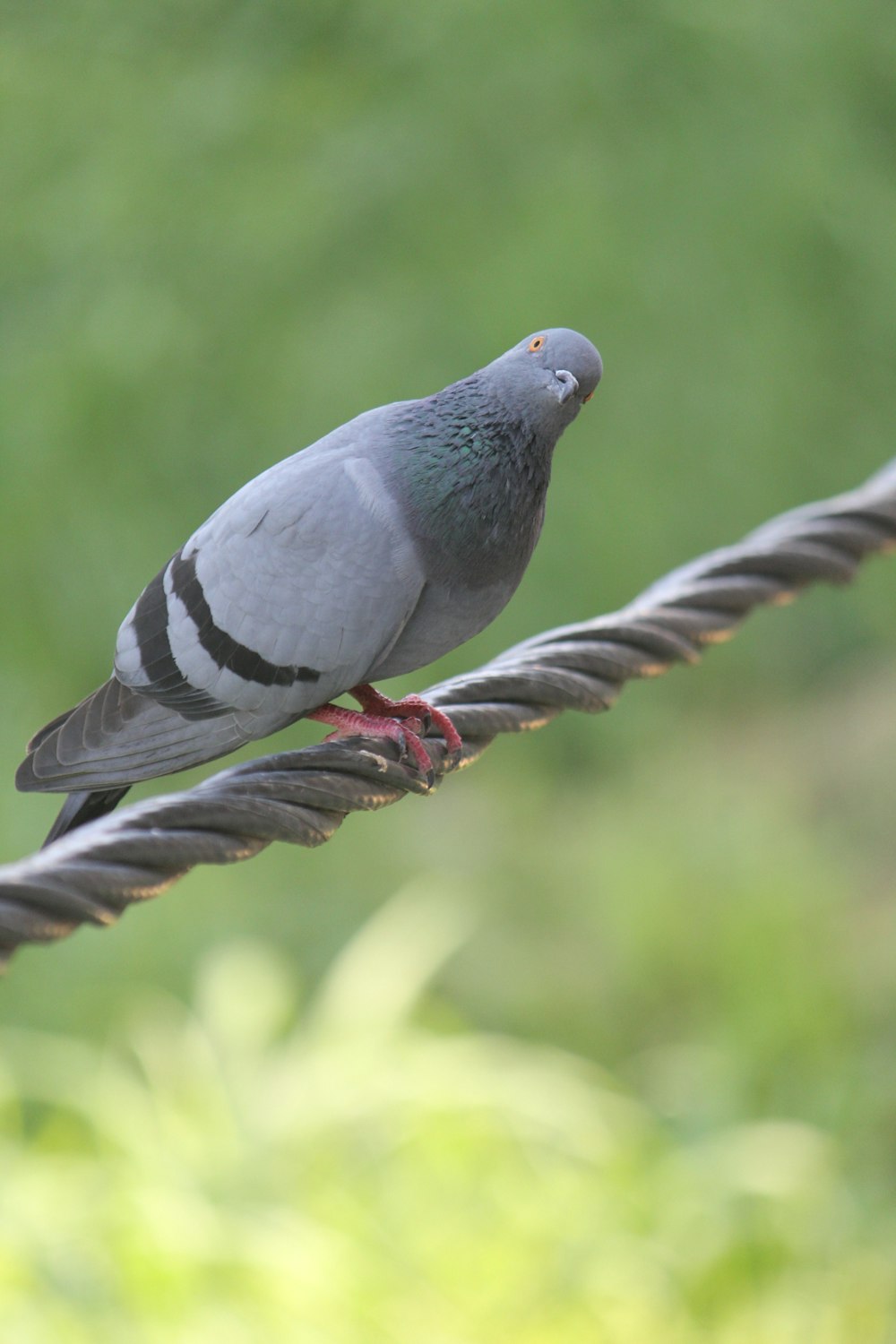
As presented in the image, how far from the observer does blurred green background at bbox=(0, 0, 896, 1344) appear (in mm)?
3037

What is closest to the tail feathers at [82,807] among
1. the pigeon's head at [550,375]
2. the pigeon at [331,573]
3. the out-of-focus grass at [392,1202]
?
the pigeon at [331,573]

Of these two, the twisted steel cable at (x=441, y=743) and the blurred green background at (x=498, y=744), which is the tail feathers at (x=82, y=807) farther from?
the blurred green background at (x=498, y=744)

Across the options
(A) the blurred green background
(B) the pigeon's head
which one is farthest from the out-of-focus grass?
(B) the pigeon's head

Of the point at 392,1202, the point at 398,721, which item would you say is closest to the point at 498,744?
the point at 392,1202

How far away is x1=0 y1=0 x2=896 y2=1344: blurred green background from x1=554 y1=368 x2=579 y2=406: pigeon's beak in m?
1.81

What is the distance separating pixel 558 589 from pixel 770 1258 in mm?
2914

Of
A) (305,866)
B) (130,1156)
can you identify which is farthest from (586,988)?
(130,1156)

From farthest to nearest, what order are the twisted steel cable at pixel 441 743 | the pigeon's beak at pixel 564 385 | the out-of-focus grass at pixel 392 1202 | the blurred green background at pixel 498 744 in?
the blurred green background at pixel 498 744, the out-of-focus grass at pixel 392 1202, the pigeon's beak at pixel 564 385, the twisted steel cable at pixel 441 743

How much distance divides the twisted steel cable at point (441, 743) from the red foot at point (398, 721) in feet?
0.04

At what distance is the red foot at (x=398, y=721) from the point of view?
1543mm

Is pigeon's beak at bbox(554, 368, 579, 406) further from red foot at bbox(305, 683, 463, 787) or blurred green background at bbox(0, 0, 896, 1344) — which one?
blurred green background at bbox(0, 0, 896, 1344)

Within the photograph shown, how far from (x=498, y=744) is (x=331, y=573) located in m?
4.84

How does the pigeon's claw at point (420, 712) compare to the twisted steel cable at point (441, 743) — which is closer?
the twisted steel cable at point (441, 743)

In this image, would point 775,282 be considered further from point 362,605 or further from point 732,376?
point 362,605
